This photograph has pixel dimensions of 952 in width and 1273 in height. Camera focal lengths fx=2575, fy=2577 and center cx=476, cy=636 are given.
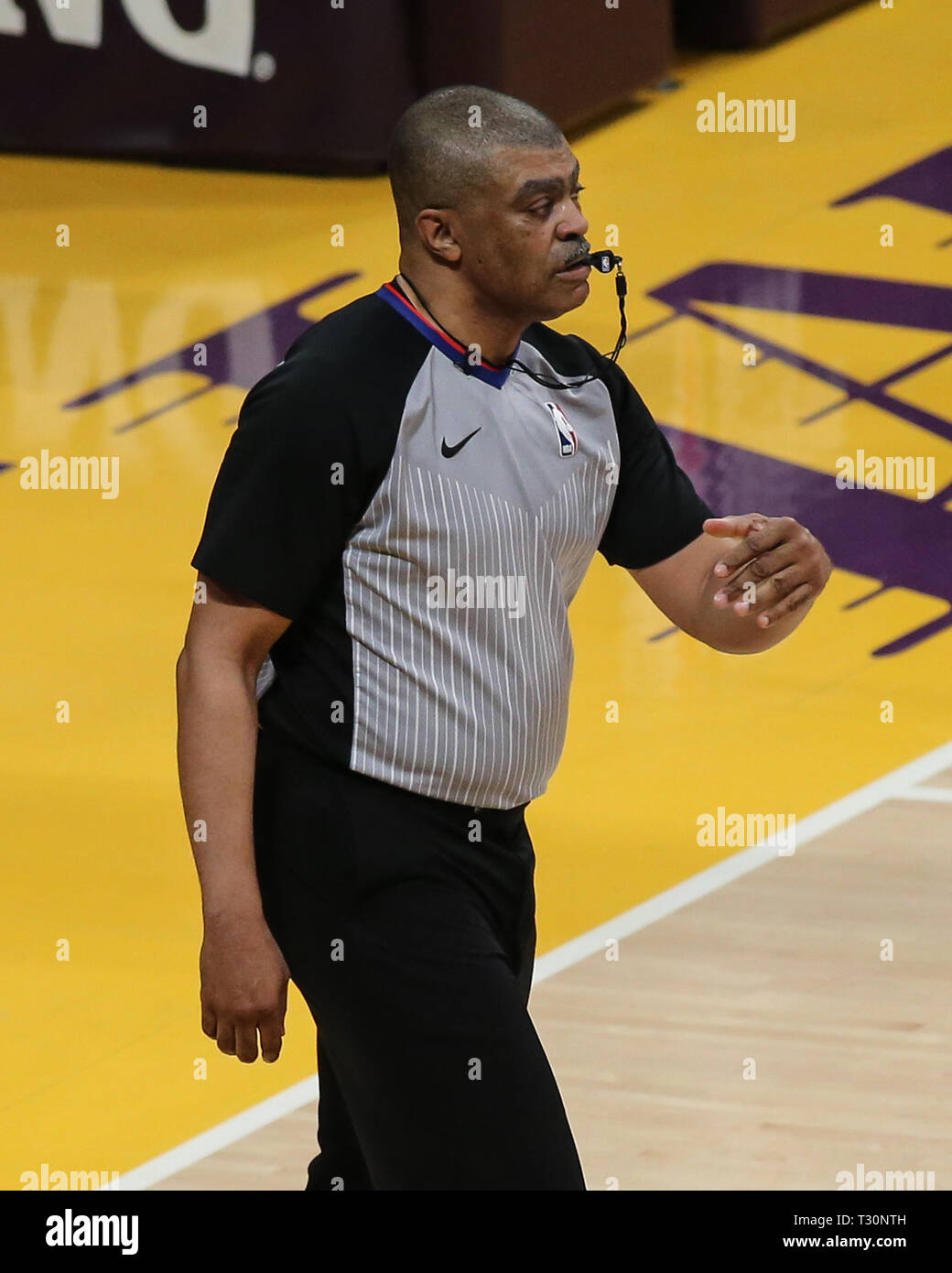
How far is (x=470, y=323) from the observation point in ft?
12.1

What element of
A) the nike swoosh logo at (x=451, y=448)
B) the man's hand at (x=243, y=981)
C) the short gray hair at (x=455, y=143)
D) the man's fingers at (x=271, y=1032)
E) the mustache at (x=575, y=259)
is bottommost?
the man's fingers at (x=271, y=1032)

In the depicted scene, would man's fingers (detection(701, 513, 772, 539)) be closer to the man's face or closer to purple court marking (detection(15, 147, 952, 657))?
the man's face

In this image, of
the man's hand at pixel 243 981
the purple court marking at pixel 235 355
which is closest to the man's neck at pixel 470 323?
the man's hand at pixel 243 981

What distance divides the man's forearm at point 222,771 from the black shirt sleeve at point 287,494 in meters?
0.13

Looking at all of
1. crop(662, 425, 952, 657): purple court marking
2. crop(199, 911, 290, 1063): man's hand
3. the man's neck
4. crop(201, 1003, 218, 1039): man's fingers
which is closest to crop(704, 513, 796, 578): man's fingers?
the man's neck

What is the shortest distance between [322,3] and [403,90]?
Result: 54cm

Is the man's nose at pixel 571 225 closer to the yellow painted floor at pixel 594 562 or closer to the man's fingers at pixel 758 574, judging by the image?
the man's fingers at pixel 758 574

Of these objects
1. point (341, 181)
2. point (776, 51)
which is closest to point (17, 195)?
point (341, 181)

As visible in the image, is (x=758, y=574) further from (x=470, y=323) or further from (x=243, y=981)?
(x=243, y=981)

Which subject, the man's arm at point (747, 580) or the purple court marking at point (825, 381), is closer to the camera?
the man's arm at point (747, 580)

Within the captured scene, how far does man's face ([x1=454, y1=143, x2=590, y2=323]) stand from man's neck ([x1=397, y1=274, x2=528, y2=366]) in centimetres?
6

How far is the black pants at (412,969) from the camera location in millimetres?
3494

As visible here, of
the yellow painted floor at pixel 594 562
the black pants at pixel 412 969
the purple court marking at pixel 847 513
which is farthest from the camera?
the purple court marking at pixel 847 513

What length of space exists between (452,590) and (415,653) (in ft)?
0.34
